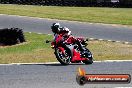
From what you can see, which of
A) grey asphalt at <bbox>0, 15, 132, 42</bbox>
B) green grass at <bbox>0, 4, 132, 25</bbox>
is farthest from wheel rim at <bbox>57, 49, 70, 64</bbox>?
green grass at <bbox>0, 4, 132, 25</bbox>

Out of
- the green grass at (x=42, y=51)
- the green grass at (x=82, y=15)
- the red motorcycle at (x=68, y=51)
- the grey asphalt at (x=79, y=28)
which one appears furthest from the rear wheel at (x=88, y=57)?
the green grass at (x=82, y=15)

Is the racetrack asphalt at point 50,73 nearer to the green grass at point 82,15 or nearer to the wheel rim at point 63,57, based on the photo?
the wheel rim at point 63,57

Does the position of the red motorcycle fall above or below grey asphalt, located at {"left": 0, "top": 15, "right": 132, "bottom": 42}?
above

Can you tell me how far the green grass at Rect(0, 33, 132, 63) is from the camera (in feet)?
54.6

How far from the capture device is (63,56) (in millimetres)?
14438

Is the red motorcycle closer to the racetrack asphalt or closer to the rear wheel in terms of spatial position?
the rear wheel

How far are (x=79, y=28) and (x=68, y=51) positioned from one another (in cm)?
1599

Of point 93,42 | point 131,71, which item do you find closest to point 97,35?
point 93,42

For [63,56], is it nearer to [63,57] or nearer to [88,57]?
[63,57]

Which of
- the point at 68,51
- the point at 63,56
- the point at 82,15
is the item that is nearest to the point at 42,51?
the point at 63,56

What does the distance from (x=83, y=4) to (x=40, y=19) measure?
59.8 feet

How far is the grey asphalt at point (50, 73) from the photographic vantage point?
1166cm

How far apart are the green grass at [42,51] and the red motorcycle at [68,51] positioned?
5.78 ft

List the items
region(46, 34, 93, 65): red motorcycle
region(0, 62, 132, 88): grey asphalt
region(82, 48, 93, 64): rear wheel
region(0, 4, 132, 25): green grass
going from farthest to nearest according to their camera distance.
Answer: region(0, 4, 132, 25): green grass → region(82, 48, 93, 64): rear wheel → region(46, 34, 93, 65): red motorcycle → region(0, 62, 132, 88): grey asphalt
